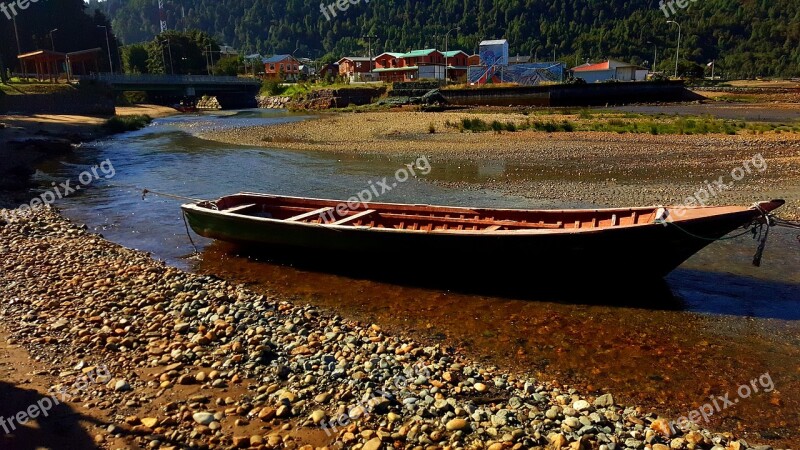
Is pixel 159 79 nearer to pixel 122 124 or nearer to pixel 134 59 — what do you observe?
pixel 122 124

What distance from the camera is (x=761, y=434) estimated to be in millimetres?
6234

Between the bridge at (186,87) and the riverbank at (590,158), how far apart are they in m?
41.9

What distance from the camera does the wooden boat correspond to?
9195 mm

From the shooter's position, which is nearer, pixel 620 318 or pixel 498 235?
pixel 620 318

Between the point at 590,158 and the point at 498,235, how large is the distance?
1781 centimetres

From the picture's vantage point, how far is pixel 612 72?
286ft

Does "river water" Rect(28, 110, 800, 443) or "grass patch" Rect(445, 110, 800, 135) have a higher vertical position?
"grass patch" Rect(445, 110, 800, 135)

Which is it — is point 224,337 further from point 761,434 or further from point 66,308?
point 761,434

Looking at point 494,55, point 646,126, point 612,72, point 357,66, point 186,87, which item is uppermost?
point 494,55
